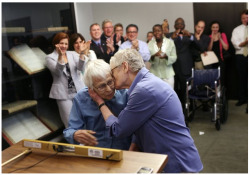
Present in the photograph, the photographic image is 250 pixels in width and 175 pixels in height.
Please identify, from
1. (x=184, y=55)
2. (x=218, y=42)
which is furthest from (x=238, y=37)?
(x=184, y=55)

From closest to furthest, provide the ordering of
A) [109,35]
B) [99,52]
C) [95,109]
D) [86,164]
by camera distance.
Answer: [86,164]
[95,109]
[99,52]
[109,35]

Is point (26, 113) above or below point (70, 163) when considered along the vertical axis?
below

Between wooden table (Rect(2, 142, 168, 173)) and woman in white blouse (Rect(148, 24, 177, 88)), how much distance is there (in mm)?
3144

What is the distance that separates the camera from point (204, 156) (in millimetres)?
3020

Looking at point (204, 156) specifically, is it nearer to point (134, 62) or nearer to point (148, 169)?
point (134, 62)

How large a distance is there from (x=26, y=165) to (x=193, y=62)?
3.94 meters

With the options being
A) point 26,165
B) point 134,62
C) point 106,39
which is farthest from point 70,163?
point 106,39

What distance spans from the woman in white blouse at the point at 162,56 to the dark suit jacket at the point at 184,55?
28 centimetres

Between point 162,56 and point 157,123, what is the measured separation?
9.44 feet

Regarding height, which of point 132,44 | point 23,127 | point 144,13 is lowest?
point 23,127

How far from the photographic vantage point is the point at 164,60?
4426mm

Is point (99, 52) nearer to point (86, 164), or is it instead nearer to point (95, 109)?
point (95, 109)

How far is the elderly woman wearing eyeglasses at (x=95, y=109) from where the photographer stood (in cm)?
163

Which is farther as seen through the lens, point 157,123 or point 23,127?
point 23,127
